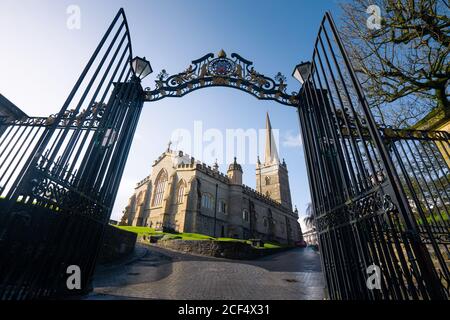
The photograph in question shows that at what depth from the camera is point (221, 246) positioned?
1689 cm

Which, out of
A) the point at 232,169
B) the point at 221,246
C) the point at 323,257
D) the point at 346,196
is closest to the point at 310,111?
the point at 346,196

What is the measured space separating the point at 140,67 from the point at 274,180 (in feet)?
163

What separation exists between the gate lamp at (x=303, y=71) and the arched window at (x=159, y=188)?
3191 cm

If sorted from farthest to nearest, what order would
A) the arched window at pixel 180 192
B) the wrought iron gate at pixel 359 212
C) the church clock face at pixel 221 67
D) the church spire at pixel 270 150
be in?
the church spire at pixel 270 150 < the arched window at pixel 180 192 < the church clock face at pixel 221 67 < the wrought iron gate at pixel 359 212

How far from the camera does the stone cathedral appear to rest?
30.0m

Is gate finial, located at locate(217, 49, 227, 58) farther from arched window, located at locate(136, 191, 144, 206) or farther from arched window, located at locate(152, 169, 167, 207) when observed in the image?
arched window, located at locate(136, 191, 144, 206)

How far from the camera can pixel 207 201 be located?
32750 millimetres

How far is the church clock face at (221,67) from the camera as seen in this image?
5.87m

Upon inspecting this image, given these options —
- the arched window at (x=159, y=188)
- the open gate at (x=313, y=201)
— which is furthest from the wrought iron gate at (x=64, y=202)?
the arched window at (x=159, y=188)

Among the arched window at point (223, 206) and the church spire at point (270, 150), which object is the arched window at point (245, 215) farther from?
the church spire at point (270, 150)

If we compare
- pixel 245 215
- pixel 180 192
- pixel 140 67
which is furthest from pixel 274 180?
pixel 140 67

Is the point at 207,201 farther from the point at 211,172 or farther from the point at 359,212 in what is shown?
the point at 359,212

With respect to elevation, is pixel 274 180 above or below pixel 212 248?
above
